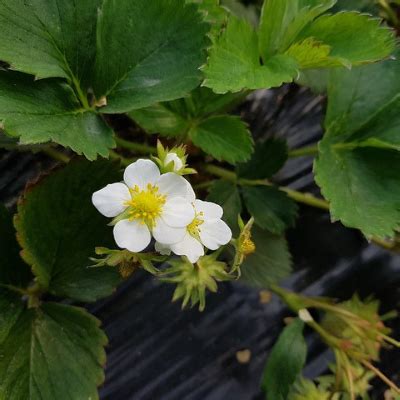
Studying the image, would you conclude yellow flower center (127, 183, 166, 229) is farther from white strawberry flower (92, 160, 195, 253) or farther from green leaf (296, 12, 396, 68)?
green leaf (296, 12, 396, 68)

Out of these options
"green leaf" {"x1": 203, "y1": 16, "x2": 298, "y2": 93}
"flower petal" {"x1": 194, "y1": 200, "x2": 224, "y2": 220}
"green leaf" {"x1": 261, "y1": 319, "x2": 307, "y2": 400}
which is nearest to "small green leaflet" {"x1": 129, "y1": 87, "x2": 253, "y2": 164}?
"green leaf" {"x1": 203, "y1": 16, "x2": 298, "y2": 93}

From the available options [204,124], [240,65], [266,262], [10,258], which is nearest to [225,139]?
[204,124]

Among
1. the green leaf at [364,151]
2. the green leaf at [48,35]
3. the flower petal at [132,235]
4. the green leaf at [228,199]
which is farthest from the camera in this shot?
the green leaf at [228,199]

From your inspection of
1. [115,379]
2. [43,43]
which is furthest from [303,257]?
[43,43]

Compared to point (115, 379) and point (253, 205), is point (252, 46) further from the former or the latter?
point (115, 379)

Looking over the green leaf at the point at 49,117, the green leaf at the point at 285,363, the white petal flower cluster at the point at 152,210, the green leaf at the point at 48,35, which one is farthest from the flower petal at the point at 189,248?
the green leaf at the point at 285,363

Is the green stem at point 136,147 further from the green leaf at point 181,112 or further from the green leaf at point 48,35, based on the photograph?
the green leaf at point 48,35
